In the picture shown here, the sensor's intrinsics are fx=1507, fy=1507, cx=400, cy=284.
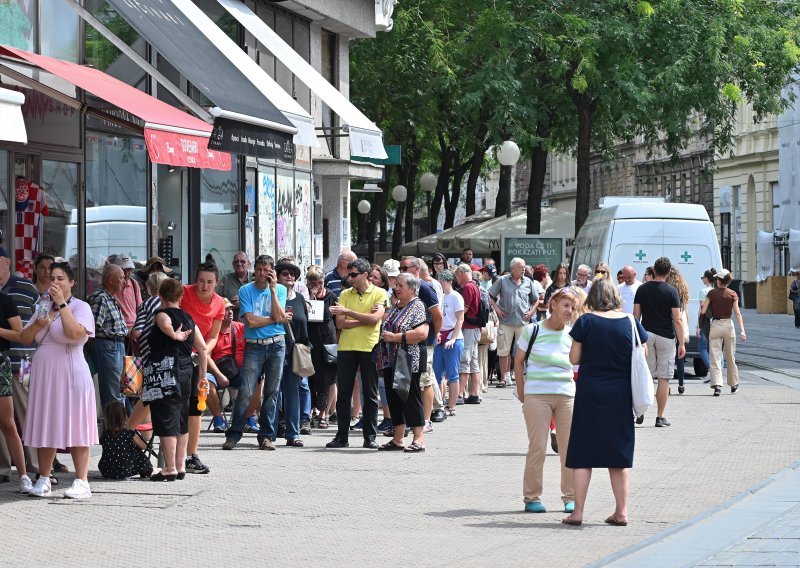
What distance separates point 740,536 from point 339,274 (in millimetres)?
8565

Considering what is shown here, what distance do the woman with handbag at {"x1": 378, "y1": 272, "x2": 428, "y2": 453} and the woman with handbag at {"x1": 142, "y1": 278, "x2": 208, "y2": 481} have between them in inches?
→ 105

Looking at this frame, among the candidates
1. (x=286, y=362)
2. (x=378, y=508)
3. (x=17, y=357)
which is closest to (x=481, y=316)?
(x=286, y=362)

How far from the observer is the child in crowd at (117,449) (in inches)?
464

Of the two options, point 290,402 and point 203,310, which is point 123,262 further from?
point 290,402

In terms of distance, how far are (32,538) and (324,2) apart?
1679 centimetres

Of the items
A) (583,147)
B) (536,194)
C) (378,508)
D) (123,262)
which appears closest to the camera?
(378,508)

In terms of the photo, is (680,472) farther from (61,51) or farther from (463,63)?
(463,63)

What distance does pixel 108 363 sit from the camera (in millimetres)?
12633

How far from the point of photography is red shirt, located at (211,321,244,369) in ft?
48.8

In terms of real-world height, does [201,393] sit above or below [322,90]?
below

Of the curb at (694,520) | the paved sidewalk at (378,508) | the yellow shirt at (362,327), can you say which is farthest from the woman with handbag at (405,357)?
the curb at (694,520)

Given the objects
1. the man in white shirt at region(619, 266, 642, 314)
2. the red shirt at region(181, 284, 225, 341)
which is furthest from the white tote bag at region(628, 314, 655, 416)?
the man in white shirt at region(619, 266, 642, 314)

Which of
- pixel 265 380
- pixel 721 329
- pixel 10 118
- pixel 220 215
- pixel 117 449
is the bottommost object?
pixel 117 449

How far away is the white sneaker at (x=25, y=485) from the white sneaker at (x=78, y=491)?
35 centimetres
